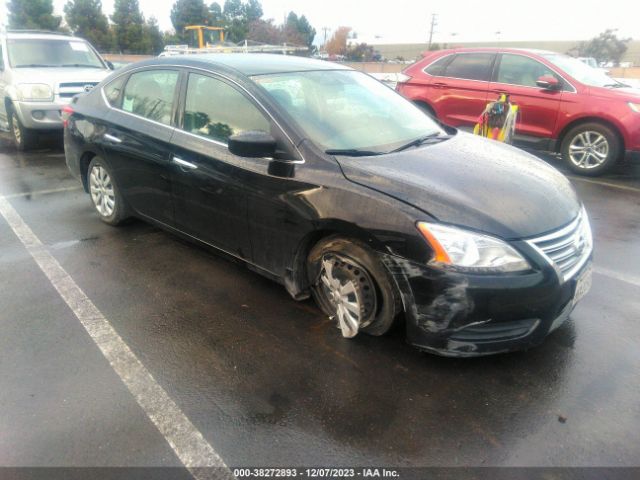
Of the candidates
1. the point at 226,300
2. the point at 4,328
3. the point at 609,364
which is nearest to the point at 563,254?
the point at 609,364

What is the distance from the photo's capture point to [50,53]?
8.78 meters

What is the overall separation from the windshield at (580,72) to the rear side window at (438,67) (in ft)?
5.07

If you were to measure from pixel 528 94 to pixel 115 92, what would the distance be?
5.83 metres

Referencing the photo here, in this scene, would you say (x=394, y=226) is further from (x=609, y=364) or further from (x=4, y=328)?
(x=4, y=328)

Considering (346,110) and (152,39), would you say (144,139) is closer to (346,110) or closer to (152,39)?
(346,110)

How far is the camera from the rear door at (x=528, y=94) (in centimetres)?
725

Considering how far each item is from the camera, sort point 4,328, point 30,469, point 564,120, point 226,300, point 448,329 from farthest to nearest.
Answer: point 564,120
point 226,300
point 4,328
point 448,329
point 30,469

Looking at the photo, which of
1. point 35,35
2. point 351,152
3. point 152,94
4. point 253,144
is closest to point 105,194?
point 152,94

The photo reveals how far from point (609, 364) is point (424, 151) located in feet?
5.47

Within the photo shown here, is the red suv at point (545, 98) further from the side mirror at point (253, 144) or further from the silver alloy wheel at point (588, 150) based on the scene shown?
the side mirror at point (253, 144)

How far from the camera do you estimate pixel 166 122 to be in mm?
3867

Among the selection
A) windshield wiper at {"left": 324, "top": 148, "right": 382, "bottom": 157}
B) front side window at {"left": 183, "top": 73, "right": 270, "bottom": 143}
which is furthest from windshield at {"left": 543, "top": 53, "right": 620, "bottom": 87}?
front side window at {"left": 183, "top": 73, "right": 270, "bottom": 143}

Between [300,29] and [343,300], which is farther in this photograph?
[300,29]

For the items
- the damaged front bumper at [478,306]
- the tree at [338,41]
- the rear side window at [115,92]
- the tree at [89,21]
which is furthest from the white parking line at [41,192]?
the tree at [338,41]
